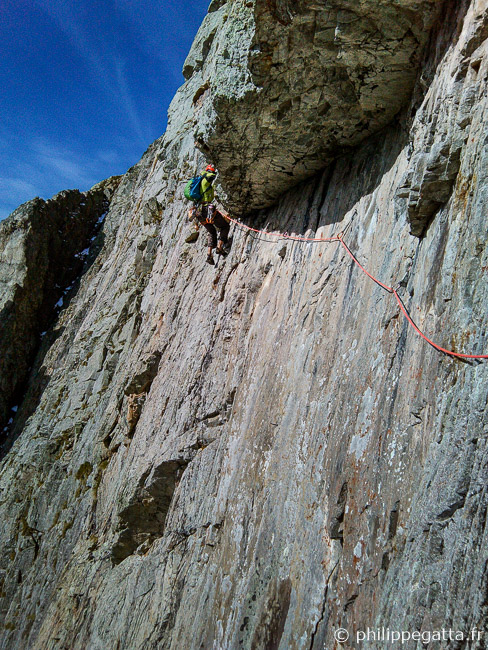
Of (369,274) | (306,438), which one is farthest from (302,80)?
(306,438)

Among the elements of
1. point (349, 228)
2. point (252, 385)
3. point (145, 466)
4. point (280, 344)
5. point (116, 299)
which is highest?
point (116, 299)

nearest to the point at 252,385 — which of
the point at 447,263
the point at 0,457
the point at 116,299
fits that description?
the point at 447,263

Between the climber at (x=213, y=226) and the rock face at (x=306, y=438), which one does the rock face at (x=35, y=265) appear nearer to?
the rock face at (x=306, y=438)

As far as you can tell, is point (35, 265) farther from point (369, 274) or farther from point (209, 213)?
point (369, 274)

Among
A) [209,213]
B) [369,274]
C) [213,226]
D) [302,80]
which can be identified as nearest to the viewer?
[369,274]

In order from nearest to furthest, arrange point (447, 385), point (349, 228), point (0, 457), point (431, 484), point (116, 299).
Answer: point (431, 484) → point (447, 385) → point (349, 228) → point (116, 299) → point (0, 457)

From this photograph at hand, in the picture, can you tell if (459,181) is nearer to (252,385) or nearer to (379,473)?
(379,473)

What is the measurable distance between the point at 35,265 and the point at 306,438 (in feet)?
86.8

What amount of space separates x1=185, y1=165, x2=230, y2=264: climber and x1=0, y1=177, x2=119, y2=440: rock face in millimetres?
18162

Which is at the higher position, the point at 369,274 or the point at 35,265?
the point at 35,265

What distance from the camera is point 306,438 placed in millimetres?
7246

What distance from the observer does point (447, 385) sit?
488 cm

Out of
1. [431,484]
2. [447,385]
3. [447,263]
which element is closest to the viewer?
[431,484]

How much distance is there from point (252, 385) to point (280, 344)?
102 centimetres
